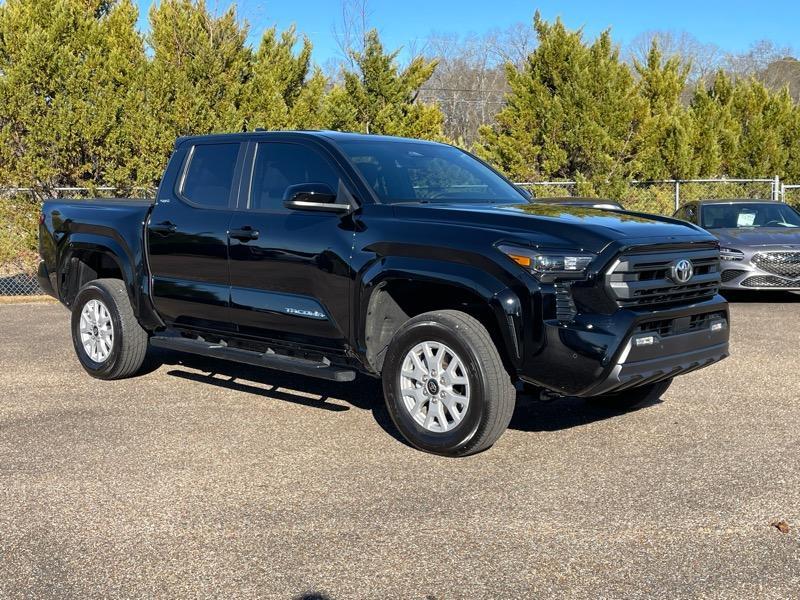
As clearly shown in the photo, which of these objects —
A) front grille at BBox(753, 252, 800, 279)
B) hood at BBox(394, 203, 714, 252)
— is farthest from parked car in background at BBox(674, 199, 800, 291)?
hood at BBox(394, 203, 714, 252)

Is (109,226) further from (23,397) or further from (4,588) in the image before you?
(4,588)

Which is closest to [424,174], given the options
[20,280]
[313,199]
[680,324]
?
[313,199]

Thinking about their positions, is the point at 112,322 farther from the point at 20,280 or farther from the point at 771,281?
the point at 771,281

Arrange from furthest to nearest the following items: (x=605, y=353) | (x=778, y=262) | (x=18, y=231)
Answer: (x=18, y=231)
(x=778, y=262)
(x=605, y=353)

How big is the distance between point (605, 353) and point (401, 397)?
1.27 m

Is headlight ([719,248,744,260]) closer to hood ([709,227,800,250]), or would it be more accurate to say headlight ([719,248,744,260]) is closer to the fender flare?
hood ([709,227,800,250])

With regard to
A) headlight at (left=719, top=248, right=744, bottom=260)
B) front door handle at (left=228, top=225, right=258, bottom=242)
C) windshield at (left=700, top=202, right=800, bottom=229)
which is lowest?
headlight at (left=719, top=248, right=744, bottom=260)

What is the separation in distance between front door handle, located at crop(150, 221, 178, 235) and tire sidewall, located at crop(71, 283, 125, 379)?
31.9 inches

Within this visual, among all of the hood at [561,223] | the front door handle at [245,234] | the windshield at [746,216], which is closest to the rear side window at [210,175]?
the front door handle at [245,234]

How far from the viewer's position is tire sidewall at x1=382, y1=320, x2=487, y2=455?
16.8 feet

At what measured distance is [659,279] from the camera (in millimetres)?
5277

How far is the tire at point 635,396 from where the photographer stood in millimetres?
6484

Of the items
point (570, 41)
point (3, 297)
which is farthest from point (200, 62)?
point (570, 41)

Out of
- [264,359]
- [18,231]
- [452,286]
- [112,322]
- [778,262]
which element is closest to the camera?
[452,286]
